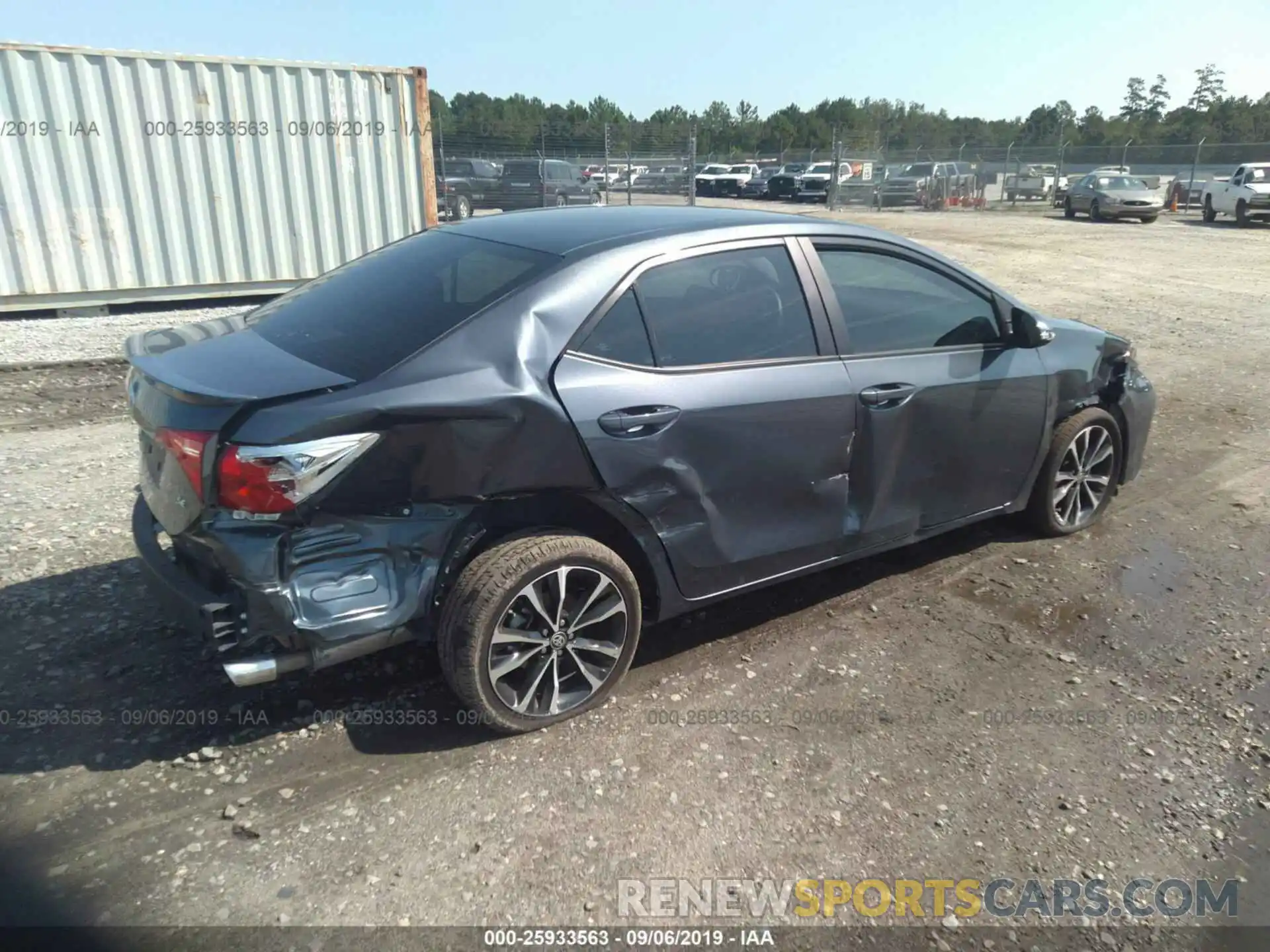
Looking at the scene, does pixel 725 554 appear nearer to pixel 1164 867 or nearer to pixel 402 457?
pixel 402 457

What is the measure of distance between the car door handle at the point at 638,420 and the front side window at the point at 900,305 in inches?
38.4

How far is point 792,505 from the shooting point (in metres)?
3.58

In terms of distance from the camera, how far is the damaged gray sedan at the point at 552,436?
8.98 feet

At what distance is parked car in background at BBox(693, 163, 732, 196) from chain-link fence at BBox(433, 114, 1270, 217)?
70 mm

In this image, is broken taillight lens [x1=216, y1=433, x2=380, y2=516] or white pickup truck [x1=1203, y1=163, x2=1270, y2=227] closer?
broken taillight lens [x1=216, y1=433, x2=380, y2=516]

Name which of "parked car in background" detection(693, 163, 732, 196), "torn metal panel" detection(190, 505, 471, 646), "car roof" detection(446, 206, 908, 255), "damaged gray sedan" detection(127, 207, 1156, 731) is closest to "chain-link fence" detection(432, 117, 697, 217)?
"parked car in background" detection(693, 163, 732, 196)

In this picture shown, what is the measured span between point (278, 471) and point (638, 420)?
1.15m

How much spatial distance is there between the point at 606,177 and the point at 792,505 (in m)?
20.3

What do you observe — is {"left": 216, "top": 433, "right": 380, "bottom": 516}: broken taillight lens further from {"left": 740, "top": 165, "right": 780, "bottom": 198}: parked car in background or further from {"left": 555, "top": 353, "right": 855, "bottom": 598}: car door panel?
{"left": 740, "top": 165, "right": 780, "bottom": 198}: parked car in background

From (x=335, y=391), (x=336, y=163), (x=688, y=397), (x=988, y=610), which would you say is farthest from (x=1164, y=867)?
(x=336, y=163)

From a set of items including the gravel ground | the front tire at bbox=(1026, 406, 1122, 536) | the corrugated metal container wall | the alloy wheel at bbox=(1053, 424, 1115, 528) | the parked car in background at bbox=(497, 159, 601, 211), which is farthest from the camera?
the parked car in background at bbox=(497, 159, 601, 211)

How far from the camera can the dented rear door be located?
312cm

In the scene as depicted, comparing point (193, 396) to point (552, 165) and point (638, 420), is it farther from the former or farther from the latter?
point (552, 165)

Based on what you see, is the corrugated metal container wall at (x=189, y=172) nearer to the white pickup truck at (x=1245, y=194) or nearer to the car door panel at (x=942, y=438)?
the car door panel at (x=942, y=438)
